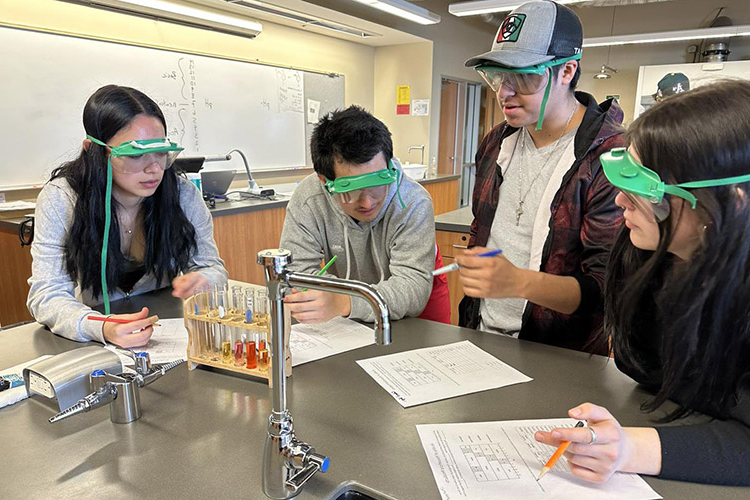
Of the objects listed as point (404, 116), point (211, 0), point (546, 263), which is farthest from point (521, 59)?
point (404, 116)

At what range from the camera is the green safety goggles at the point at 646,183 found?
0.78m

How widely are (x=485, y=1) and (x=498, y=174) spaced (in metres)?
3.49

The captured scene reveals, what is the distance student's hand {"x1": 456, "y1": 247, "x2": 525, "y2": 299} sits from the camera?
111 centimetres

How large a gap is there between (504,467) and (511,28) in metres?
1.10

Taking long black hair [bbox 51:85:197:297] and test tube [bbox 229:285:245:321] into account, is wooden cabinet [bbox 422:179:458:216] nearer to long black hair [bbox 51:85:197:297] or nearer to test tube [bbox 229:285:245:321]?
long black hair [bbox 51:85:197:297]

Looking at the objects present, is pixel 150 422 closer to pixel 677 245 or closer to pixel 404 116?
pixel 677 245

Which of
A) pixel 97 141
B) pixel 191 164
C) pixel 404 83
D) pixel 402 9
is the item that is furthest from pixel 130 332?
pixel 404 83

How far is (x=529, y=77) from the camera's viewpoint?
132 centimetres

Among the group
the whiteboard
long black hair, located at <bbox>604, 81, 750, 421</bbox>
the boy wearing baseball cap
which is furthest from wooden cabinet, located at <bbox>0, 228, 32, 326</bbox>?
long black hair, located at <bbox>604, 81, 750, 421</bbox>

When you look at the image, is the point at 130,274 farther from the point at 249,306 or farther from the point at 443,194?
the point at 443,194

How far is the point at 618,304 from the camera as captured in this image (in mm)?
1042

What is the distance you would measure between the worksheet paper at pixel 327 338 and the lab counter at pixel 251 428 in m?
0.04

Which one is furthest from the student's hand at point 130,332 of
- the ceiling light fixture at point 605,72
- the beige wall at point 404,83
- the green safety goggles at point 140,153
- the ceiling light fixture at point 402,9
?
the ceiling light fixture at point 605,72

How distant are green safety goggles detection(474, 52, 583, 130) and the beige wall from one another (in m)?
5.14
